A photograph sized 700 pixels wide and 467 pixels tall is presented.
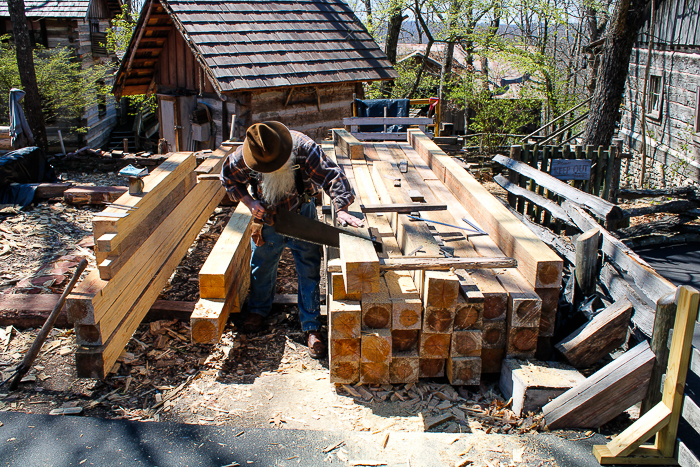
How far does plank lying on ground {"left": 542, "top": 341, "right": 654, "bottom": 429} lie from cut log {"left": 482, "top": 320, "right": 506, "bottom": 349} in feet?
1.69

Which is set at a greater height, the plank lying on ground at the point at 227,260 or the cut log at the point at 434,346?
the plank lying on ground at the point at 227,260

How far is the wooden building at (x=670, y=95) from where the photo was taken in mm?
11609

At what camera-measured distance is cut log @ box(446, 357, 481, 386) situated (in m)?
3.56

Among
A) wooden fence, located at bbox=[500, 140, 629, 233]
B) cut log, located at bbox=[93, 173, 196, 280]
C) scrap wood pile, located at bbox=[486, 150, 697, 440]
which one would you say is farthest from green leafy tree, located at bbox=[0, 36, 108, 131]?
scrap wood pile, located at bbox=[486, 150, 697, 440]

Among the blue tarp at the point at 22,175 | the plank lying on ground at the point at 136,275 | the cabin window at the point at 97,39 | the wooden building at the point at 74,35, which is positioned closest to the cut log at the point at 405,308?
the plank lying on ground at the point at 136,275

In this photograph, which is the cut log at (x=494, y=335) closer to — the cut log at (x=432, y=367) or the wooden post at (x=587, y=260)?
the cut log at (x=432, y=367)

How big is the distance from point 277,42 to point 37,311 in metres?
8.68

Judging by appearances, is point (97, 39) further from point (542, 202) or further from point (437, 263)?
point (437, 263)

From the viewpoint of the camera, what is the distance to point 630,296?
3484 millimetres

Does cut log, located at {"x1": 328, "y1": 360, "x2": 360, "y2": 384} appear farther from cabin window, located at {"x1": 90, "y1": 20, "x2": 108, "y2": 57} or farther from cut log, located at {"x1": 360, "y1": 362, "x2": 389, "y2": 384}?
cabin window, located at {"x1": 90, "y1": 20, "x2": 108, "y2": 57}

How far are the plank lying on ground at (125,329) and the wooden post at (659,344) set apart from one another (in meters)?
3.43

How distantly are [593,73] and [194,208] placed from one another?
16.4 metres

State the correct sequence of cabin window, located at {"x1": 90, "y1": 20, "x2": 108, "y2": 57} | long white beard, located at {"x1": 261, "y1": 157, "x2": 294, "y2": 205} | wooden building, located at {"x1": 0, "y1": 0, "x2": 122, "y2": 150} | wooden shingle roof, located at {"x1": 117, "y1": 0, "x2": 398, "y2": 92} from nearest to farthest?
long white beard, located at {"x1": 261, "y1": 157, "x2": 294, "y2": 205} → wooden shingle roof, located at {"x1": 117, "y1": 0, "x2": 398, "y2": 92} → wooden building, located at {"x1": 0, "y1": 0, "x2": 122, "y2": 150} → cabin window, located at {"x1": 90, "y1": 20, "x2": 108, "y2": 57}

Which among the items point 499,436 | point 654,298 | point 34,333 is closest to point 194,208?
point 34,333
